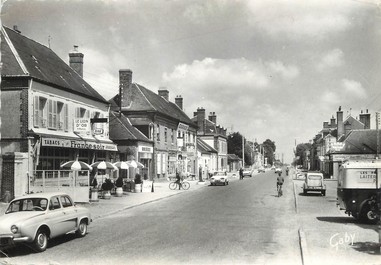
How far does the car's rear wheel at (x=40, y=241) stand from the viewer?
10563 millimetres

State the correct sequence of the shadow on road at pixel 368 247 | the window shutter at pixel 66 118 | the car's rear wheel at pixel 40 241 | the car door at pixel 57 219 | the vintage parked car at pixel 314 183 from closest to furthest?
1. the shadow on road at pixel 368 247
2. the car's rear wheel at pixel 40 241
3. the car door at pixel 57 219
4. the window shutter at pixel 66 118
5. the vintage parked car at pixel 314 183

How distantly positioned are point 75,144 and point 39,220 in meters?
16.4

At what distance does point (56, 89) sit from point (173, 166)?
24452mm

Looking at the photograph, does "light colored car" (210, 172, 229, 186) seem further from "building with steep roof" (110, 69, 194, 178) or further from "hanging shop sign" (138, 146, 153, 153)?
"hanging shop sign" (138, 146, 153, 153)

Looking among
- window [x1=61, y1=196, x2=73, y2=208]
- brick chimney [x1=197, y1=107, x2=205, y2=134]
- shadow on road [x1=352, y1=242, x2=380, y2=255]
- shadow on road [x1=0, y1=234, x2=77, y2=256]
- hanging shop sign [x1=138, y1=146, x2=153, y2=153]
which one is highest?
brick chimney [x1=197, y1=107, x2=205, y2=134]

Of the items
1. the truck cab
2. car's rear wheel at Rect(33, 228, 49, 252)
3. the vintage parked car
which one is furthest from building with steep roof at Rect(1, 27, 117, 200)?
the vintage parked car

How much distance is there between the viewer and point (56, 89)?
2566 centimetres

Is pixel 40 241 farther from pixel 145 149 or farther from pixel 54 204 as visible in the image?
pixel 145 149

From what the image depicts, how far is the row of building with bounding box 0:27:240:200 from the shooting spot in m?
22.4

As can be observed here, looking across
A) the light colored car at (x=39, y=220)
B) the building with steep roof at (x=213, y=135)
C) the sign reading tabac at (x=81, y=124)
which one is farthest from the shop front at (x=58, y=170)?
the building with steep roof at (x=213, y=135)

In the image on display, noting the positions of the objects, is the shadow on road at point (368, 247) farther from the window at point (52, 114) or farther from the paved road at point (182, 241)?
the window at point (52, 114)

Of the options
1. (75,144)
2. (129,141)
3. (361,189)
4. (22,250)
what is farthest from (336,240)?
(129,141)

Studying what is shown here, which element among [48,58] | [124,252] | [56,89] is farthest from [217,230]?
[48,58]

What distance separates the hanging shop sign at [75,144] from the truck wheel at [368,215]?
15923mm
